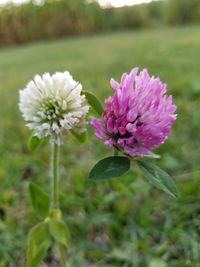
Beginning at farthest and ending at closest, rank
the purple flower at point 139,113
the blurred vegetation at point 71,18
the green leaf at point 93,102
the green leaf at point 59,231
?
the blurred vegetation at point 71,18, the green leaf at point 59,231, the green leaf at point 93,102, the purple flower at point 139,113

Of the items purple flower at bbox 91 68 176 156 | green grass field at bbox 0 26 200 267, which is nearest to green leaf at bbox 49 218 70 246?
green grass field at bbox 0 26 200 267

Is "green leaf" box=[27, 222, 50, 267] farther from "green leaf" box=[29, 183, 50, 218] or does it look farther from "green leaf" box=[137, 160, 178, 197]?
"green leaf" box=[137, 160, 178, 197]

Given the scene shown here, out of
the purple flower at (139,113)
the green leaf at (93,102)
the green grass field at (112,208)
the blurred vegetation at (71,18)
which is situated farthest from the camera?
the blurred vegetation at (71,18)

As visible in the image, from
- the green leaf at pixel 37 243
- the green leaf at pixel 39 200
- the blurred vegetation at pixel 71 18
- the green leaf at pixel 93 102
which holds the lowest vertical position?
the blurred vegetation at pixel 71 18

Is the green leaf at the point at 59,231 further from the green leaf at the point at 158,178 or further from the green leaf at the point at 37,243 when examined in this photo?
the green leaf at the point at 158,178

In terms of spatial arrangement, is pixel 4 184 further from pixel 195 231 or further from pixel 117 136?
pixel 117 136

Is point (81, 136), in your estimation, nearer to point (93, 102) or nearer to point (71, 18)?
point (93, 102)

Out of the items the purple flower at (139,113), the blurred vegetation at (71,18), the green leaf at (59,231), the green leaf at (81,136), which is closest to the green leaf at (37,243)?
the green leaf at (59,231)
